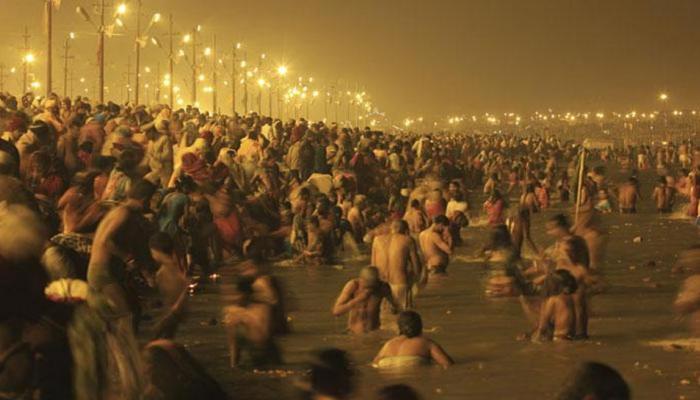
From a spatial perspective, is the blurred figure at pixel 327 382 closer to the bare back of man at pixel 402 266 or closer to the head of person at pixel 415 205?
the bare back of man at pixel 402 266

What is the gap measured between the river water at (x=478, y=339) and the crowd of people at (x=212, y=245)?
1.08 feet

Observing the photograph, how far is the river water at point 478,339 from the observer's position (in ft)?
41.5

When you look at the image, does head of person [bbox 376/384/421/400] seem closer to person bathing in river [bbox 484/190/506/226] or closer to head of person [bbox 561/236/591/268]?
head of person [bbox 561/236/591/268]

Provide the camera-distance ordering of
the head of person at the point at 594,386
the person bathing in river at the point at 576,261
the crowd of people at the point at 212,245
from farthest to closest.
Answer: the person bathing in river at the point at 576,261
the crowd of people at the point at 212,245
the head of person at the point at 594,386

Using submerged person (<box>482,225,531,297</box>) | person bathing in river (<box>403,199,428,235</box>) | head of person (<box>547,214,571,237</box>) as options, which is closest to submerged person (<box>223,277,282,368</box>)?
submerged person (<box>482,225,531,297</box>)

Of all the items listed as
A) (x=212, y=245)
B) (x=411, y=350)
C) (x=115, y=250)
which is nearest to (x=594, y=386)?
(x=115, y=250)

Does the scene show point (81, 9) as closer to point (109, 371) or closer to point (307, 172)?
point (307, 172)

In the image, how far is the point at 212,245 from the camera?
20609mm

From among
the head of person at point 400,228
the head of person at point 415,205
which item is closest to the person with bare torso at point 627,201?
the head of person at point 415,205

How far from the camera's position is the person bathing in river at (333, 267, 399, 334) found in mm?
15570

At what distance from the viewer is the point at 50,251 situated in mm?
9781

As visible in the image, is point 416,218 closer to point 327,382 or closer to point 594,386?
point 327,382

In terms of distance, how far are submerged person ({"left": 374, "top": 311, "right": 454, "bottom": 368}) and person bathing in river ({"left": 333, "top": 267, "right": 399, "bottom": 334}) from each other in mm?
2379

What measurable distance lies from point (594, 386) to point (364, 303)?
9.12 meters
